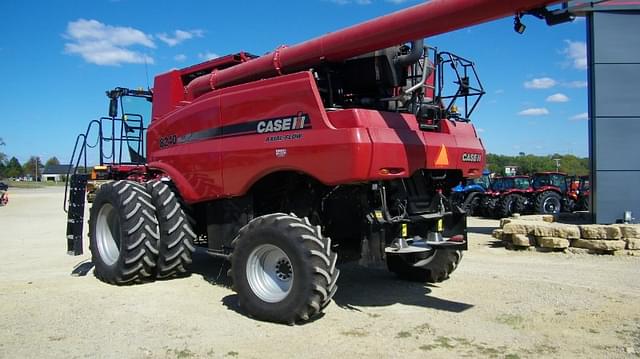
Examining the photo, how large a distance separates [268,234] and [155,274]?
267 cm

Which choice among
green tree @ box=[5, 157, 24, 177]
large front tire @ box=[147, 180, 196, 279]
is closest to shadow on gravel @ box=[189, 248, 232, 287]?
large front tire @ box=[147, 180, 196, 279]

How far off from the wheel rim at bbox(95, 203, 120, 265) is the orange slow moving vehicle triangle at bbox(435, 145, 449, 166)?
4635 mm

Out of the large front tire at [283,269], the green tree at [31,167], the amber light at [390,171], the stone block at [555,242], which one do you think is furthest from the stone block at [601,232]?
the green tree at [31,167]

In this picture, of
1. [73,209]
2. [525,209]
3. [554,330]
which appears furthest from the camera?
[525,209]

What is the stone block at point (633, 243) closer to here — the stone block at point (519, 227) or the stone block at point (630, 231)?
the stone block at point (630, 231)

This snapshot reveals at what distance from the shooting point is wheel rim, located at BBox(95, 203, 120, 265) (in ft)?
26.3

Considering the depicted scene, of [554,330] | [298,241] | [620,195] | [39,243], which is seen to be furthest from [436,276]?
[39,243]

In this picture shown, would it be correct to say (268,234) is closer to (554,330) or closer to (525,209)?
(554,330)

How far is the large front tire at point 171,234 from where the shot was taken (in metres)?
7.29

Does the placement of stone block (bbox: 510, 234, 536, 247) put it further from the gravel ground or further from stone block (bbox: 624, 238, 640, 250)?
the gravel ground

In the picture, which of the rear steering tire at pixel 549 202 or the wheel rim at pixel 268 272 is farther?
the rear steering tire at pixel 549 202

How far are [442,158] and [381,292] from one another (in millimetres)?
1954

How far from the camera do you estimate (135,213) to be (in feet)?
23.7

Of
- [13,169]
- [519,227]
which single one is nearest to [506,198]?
[519,227]
